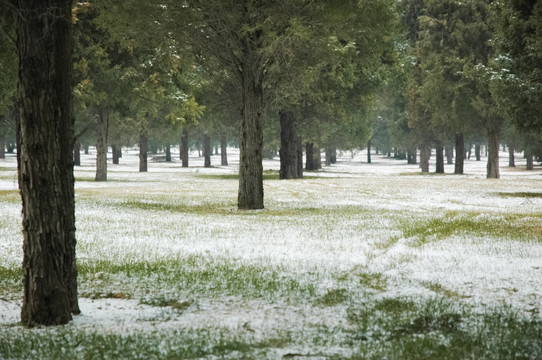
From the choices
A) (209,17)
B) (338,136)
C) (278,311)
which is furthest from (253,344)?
(338,136)

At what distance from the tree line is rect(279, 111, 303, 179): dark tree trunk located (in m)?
0.09

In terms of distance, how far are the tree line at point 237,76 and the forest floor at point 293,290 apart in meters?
1.01

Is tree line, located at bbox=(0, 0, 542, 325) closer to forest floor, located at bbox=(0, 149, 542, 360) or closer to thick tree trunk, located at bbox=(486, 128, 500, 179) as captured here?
thick tree trunk, located at bbox=(486, 128, 500, 179)

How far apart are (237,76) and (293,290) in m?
11.6

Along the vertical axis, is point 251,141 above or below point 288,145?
below

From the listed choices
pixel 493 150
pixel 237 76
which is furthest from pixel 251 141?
pixel 493 150

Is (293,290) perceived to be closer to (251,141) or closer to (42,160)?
(42,160)

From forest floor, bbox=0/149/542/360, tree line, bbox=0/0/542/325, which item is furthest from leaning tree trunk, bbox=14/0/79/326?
forest floor, bbox=0/149/542/360

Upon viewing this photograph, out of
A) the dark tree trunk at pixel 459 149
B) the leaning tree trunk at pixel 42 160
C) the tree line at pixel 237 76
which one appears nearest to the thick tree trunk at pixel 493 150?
the tree line at pixel 237 76

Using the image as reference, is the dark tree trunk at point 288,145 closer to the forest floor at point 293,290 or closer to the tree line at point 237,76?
the tree line at point 237,76

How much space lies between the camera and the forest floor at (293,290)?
4348 mm

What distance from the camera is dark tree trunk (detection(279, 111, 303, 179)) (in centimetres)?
3388

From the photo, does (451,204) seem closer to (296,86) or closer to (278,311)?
(296,86)

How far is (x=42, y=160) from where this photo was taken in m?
5.10
